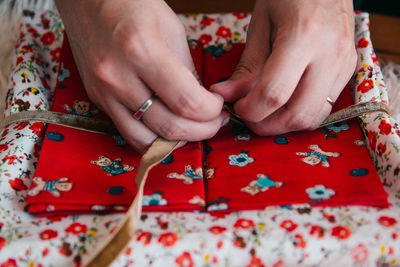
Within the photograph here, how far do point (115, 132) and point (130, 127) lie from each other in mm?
80

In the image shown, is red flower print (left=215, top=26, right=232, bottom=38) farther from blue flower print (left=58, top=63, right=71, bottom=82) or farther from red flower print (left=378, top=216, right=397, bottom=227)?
red flower print (left=378, top=216, right=397, bottom=227)

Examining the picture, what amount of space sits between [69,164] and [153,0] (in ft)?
0.83

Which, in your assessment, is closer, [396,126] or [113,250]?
[113,250]

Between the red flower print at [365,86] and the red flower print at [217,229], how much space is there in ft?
1.09

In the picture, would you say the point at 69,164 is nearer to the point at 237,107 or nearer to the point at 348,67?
→ the point at 237,107

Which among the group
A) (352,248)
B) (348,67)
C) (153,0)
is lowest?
(352,248)

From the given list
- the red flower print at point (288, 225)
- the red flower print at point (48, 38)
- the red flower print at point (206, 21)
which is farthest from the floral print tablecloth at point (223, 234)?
the red flower print at point (206, 21)

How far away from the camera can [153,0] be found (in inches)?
24.2

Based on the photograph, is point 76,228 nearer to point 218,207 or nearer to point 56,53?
point 218,207

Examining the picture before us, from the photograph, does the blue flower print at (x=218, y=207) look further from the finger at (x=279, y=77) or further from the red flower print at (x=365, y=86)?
the red flower print at (x=365, y=86)

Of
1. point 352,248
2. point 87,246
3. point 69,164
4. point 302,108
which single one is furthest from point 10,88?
point 352,248

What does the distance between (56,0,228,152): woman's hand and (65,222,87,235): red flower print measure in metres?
0.14

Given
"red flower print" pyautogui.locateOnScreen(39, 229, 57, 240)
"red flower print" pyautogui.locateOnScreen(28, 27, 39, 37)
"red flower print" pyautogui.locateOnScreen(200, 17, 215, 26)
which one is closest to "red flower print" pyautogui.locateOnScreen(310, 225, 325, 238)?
"red flower print" pyautogui.locateOnScreen(39, 229, 57, 240)

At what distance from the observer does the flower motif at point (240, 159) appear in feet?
2.05
